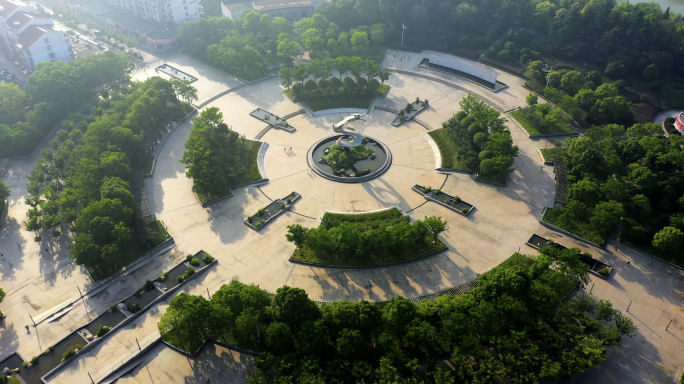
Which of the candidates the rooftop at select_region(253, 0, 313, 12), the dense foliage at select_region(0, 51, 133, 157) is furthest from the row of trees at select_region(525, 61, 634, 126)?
the dense foliage at select_region(0, 51, 133, 157)

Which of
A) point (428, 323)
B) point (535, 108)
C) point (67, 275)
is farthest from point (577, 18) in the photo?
point (67, 275)

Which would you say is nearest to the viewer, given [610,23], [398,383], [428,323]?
[398,383]

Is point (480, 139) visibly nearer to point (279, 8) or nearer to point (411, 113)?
point (411, 113)

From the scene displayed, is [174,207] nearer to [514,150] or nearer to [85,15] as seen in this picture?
[514,150]

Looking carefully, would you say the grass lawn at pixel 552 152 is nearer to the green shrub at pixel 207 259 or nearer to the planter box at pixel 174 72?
the green shrub at pixel 207 259

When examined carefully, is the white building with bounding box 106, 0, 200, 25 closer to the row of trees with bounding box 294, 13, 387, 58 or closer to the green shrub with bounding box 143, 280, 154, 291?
the row of trees with bounding box 294, 13, 387, 58

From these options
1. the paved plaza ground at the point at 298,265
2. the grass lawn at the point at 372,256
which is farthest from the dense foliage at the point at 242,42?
the grass lawn at the point at 372,256

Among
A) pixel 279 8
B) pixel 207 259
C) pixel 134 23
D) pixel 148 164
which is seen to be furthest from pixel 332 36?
pixel 207 259
